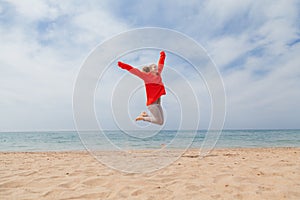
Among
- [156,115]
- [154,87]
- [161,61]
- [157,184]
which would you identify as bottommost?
[157,184]

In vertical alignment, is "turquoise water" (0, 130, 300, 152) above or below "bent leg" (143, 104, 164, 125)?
below

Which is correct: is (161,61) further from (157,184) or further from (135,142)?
(135,142)

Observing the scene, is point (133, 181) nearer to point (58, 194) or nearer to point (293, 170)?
point (58, 194)

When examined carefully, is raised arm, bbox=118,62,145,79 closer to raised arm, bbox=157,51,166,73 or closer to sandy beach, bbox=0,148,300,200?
raised arm, bbox=157,51,166,73

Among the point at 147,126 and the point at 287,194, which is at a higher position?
the point at 147,126

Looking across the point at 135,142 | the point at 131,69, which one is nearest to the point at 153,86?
the point at 131,69

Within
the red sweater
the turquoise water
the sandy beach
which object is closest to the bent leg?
the red sweater

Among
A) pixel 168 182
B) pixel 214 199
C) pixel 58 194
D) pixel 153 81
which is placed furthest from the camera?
pixel 153 81

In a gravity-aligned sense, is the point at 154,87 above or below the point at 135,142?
above

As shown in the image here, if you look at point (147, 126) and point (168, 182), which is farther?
point (147, 126)

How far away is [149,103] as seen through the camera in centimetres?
597

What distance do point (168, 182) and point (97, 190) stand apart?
1.43m

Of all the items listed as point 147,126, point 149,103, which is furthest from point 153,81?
point 147,126

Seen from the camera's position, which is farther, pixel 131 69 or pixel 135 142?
pixel 135 142
